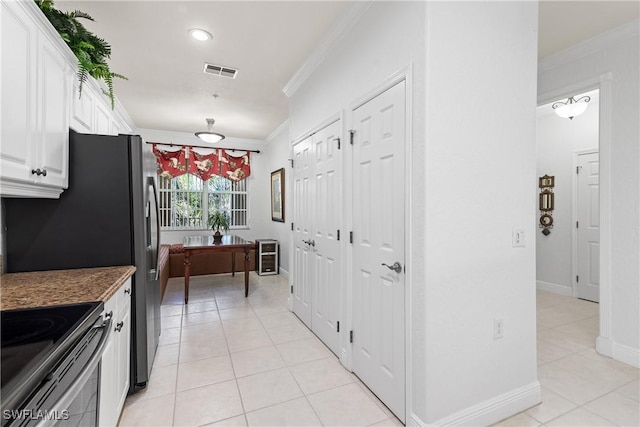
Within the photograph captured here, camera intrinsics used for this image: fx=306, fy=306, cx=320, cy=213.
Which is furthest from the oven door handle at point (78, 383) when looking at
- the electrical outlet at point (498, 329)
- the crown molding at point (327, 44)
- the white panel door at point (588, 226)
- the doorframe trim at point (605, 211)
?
the white panel door at point (588, 226)

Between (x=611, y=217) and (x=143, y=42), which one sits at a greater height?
(x=143, y=42)

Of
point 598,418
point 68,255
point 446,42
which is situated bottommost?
point 598,418

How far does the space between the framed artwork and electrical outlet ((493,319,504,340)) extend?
427 centimetres

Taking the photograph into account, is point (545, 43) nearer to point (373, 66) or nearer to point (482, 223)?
point (373, 66)

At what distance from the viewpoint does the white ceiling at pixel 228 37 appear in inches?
90.2

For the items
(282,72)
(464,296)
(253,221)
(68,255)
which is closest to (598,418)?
(464,296)

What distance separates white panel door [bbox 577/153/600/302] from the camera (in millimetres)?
4211

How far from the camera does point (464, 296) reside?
178 cm

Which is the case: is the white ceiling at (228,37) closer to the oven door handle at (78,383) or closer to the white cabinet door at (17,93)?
the white cabinet door at (17,93)

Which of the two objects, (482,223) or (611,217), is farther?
(611,217)

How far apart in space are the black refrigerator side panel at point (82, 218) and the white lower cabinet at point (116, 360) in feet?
1.01

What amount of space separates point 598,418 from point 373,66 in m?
2.63

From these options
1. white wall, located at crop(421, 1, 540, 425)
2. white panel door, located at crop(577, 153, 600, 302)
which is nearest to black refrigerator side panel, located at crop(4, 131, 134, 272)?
white wall, located at crop(421, 1, 540, 425)

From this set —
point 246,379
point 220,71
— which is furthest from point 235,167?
point 246,379
